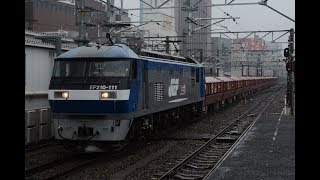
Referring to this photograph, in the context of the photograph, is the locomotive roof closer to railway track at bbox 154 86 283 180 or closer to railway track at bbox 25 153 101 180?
railway track at bbox 25 153 101 180

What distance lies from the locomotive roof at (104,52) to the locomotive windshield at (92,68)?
16 cm

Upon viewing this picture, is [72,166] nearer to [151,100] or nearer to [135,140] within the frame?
[135,140]

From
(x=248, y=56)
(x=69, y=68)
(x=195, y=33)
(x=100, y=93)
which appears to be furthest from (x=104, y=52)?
(x=248, y=56)

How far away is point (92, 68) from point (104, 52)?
0.57 metres

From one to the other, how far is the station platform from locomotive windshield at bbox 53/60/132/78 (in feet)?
11.4

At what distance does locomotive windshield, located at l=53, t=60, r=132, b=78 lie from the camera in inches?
443

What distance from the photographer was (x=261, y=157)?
10422 millimetres

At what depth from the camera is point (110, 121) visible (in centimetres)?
1083

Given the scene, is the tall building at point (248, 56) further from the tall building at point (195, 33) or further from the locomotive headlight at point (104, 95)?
the locomotive headlight at point (104, 95)

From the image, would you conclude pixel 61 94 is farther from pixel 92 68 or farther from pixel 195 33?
pixel 195 33

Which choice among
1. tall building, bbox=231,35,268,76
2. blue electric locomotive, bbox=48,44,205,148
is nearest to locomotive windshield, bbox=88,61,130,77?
blue electric locomotive, bbox=48,44,205,148

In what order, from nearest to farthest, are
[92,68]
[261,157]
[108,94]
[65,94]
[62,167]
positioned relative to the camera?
[62,167]
[261,157]
[108,94]
[65,94]
[92,68]
